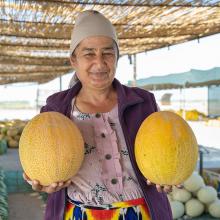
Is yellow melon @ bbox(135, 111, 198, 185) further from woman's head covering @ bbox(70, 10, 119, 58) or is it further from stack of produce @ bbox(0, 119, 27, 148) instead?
stack of produce @ bbox(0, 119, 27, 148)

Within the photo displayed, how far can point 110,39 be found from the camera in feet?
4.58

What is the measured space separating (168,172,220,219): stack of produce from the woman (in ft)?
5.68

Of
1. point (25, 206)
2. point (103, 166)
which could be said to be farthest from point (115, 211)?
point (25, 206)

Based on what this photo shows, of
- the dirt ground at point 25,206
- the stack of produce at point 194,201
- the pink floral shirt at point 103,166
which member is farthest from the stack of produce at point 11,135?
the pink floral shirt at point 103,166

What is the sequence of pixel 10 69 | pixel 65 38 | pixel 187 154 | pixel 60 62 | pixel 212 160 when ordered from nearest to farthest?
pixel 187 154
pixel 65 38
pixel 212 160
pixel 60 62
pixel 10 69

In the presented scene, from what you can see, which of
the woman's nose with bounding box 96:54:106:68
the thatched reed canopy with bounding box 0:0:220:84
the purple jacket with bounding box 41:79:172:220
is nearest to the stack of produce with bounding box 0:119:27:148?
the thatched reed canopy with bounding box 0:0:220:84

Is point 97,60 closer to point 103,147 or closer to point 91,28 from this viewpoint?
point 91,28

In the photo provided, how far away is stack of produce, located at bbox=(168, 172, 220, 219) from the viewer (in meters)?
3.03

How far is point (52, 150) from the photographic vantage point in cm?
126

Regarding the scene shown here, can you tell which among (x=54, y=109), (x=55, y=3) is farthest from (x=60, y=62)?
(x=54, y=109)

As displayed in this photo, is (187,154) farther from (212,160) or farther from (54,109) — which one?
(212,160)

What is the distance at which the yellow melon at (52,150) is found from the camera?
1.24m

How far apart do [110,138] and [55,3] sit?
234cm

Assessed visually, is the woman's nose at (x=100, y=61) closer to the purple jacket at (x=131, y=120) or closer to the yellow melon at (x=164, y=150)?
the purple jacket at (x=131, y=120)
